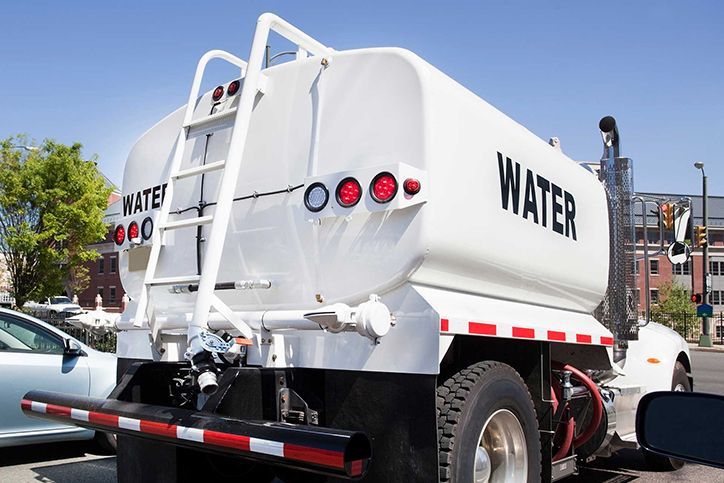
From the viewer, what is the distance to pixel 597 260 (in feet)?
19.1

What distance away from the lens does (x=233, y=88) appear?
166 inches

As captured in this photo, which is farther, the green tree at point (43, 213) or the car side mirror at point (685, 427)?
the green tree at point (43, 213)

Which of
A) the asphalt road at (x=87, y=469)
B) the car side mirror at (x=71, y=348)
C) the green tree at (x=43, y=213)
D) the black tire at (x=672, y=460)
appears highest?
the green tree at (x=43, y=213)

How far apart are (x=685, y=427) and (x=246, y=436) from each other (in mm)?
1774

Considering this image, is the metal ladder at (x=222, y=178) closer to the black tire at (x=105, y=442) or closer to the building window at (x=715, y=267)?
the black tire at (x=105, y=442)

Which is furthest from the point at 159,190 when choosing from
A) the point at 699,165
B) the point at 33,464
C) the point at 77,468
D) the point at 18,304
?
the point at 699,165

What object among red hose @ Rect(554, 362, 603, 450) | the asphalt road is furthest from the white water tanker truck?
the asphalt road

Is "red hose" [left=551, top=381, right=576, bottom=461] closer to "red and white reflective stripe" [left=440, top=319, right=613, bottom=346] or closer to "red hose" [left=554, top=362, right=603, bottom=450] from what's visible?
"red hose" [left=554, top=362, right=603, bottom=450]

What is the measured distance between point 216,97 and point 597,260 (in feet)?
Answer: 11.0

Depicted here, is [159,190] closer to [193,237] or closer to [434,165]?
[193,237]

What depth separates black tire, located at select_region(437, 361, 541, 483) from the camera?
337 centimetres

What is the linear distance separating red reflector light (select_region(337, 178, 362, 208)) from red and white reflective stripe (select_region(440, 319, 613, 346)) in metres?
0.76

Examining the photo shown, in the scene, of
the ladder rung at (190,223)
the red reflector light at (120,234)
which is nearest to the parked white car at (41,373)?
the red reflector light at (120,234)

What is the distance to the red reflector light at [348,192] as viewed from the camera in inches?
143
